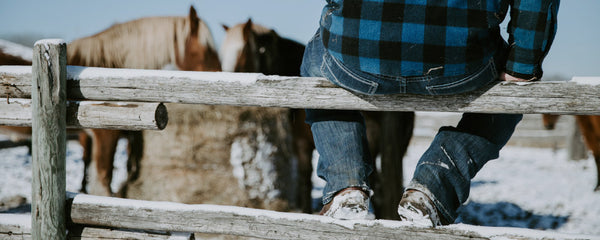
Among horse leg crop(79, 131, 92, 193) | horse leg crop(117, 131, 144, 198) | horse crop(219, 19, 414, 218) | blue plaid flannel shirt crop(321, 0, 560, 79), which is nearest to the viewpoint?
blue plaid flannel shirt crop(321, 0, 560, 79)

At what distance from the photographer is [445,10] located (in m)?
1.26

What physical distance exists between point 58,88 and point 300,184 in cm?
377

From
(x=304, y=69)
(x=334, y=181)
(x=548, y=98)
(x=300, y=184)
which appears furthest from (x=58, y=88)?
(x=300, y=184)

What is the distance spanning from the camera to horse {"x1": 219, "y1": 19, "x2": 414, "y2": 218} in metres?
4.36

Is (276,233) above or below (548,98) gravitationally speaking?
below

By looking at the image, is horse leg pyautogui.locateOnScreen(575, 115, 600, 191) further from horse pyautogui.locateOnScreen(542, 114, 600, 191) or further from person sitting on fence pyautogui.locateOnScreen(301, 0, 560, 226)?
person sitting on fence pyautogui.locateOnScreen(301, 0, 560, 226)

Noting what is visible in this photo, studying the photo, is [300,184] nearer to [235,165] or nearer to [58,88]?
[235,165]

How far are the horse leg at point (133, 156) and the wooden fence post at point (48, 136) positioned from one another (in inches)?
99.2

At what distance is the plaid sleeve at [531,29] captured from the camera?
1.28 meters

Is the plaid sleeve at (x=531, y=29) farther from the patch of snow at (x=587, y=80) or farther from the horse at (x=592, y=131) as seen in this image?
the horse at (x=592, y=131)

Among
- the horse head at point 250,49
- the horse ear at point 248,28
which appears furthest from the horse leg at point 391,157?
the horse ear at point 248,28

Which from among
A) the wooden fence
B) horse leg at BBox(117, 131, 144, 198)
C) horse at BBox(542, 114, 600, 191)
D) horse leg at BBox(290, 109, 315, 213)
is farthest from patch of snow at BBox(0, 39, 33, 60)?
horse at BBox(542, 114, 600, 191)

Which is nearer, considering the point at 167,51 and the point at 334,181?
the point at 334,181

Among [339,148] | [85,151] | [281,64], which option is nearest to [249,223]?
[339,148]
